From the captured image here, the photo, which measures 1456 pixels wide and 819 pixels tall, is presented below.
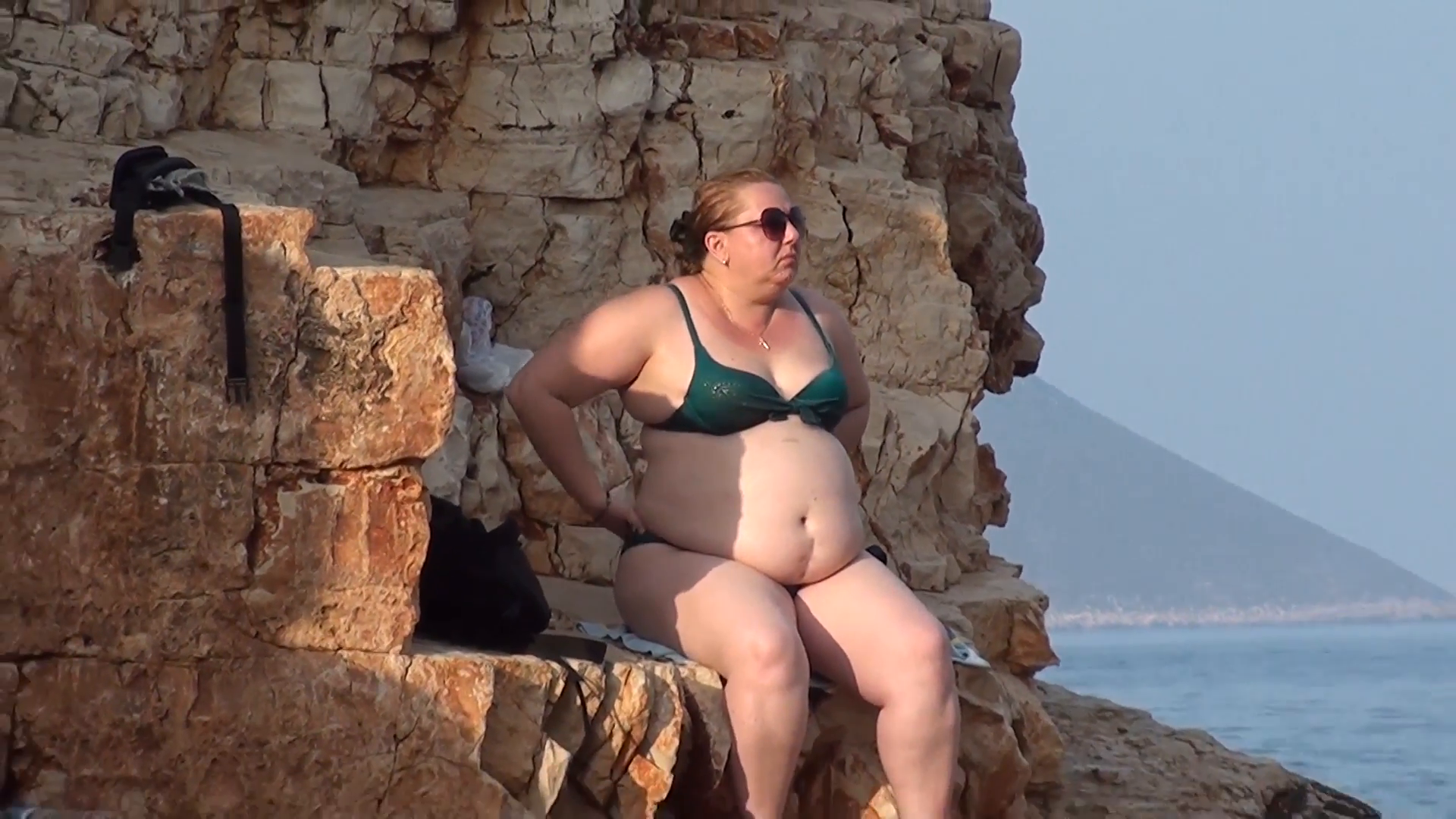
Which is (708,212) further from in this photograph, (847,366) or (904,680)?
(904,680)

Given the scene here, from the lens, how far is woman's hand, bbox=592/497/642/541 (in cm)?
489

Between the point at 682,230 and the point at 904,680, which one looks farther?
the point at 682,230

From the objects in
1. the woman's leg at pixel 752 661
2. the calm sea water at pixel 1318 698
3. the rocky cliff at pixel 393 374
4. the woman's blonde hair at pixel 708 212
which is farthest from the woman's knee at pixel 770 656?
the calm sea water at pixel 1318 698

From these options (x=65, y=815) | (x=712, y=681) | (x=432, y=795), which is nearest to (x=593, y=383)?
(x=712, y=681)

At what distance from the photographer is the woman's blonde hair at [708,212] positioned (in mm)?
4758

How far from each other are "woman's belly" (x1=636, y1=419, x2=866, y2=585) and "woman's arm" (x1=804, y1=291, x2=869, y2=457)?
1.14 feet

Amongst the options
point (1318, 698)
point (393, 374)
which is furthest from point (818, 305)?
point (1318, 698)

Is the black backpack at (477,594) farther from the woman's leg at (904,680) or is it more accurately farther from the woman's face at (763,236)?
the woman's face at (763,236)

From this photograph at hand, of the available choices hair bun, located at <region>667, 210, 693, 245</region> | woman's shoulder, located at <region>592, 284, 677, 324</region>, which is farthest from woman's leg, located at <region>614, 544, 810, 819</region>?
hair bun, located at <region>667, 210, 693, 245</region>

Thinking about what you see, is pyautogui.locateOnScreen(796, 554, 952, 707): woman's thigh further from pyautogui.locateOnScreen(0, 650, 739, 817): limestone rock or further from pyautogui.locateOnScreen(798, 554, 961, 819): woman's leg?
pyautogui.locateOnScreen(0, 650, 739, 817): limestone rock

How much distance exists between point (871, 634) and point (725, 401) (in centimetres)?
62

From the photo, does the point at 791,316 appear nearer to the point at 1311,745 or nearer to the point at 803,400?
the point at 803,400

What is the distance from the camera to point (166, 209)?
4066mm

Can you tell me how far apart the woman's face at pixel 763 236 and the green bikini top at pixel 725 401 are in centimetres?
17
